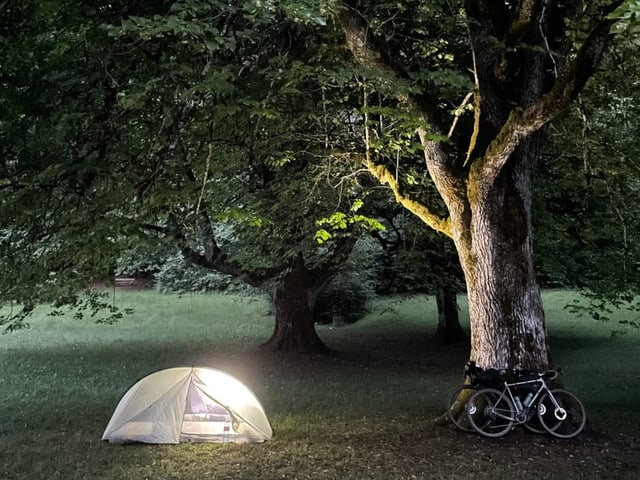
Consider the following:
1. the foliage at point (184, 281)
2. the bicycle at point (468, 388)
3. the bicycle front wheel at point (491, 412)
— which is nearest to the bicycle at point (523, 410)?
the bicycle front wheel at point (491, 412)

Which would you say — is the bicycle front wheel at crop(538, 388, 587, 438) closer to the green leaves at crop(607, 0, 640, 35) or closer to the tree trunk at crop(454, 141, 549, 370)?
the tree trunk at crop(454, 141, 549, 370)

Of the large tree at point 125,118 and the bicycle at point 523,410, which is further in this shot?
the bicycle at point 523,410

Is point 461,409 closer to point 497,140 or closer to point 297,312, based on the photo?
point 497,140

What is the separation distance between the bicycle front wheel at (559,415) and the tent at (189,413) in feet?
11.7

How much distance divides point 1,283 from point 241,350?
1191 cm

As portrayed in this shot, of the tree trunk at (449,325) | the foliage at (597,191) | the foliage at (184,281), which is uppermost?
the foliage at (597,191)

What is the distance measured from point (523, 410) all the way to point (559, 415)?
1.50 ft

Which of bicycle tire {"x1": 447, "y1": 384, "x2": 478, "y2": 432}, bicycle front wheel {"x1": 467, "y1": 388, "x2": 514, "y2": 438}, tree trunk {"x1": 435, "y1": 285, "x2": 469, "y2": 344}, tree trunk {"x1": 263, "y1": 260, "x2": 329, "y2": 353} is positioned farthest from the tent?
tree trunk {"x1": 435, "y1": 285, "x2": 469, "y2": 344}

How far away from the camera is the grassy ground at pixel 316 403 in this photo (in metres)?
6.95

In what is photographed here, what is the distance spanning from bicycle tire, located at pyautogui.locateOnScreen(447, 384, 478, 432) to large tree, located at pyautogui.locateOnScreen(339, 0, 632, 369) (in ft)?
1.62

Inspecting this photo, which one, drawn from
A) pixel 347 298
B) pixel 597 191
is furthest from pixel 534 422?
pixel 347 298

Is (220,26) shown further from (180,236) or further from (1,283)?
(180,236)

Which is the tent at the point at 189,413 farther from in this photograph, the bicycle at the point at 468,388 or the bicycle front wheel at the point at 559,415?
the bicycle front wheel at the point at 559,415

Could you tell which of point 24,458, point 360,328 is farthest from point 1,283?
point 360,328
